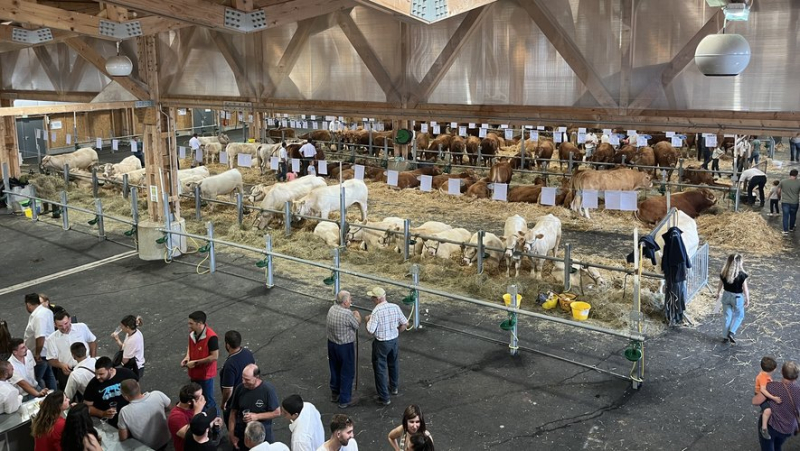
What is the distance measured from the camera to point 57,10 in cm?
1197

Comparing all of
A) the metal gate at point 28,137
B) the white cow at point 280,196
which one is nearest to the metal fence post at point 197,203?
the white cow at point 280,196

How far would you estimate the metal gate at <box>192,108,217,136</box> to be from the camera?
44.9 meters

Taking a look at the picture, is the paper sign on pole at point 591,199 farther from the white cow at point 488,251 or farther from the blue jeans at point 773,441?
the blue jeans at point 773,441

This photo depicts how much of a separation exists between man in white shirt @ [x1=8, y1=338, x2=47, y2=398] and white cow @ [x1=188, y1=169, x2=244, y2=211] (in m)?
13.0

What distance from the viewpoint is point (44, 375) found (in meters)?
8.86

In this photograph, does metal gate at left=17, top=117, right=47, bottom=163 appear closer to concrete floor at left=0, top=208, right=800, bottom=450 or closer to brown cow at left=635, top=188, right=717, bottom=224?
concrete floor at left=0, top=208, right=800, bottom=450

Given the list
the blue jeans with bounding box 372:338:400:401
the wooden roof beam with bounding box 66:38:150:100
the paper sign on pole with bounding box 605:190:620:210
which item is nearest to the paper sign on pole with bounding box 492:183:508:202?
the paper sign on pole with bounding box 605:190:620:210

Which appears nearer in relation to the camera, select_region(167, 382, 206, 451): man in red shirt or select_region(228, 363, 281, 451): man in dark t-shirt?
select_region(167, 382, 206, 451): man in red shirt

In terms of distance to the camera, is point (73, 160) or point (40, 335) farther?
point (73, 160)

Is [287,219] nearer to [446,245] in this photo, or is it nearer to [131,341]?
[446,245]

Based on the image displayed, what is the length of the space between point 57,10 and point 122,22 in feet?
4.14

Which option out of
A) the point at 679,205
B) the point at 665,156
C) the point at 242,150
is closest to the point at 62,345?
the point at 679,205

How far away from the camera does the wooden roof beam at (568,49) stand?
13.5m

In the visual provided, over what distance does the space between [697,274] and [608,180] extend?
8526mm
